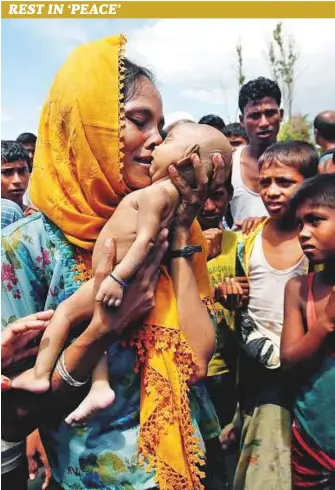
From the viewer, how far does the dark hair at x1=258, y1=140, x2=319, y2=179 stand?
218cm

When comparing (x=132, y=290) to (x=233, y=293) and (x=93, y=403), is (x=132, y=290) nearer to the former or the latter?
(x=93, y=403)

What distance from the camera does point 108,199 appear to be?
145 cm

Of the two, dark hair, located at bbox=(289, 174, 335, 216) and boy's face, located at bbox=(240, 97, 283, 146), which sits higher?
boy's face, located at bbox=(240, 97, 283, 146)

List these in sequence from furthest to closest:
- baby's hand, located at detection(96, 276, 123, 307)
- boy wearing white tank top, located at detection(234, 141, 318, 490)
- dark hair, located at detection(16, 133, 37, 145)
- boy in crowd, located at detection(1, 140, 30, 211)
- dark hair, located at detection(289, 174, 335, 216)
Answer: dark hair, located at detection(16, 133, 37, 145) → boy in crowd, located at detection(1, 140, 30, 211) → boy wearing white tank top, located at detection(234, 141, 318, 490) → dark hair, located at detection(289, 174, 335, 216) → baby's hand, located at detection(96, 276, 123, 307)

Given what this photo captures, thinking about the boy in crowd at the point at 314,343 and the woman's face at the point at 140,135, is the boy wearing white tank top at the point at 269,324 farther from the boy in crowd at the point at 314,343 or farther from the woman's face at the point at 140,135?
the woman's face at the point at 140,135

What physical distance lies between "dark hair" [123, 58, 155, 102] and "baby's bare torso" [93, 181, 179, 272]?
26 cm

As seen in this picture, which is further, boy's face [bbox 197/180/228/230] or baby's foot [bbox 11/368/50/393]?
boy's face [bbox 197/180/228/230]

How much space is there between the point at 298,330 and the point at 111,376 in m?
0.70

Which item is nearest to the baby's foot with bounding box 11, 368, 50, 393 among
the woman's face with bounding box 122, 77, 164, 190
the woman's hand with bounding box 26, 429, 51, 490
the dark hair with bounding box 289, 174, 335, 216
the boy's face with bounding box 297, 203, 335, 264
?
the woman's hand with bounding box 26, 429, 51, 490

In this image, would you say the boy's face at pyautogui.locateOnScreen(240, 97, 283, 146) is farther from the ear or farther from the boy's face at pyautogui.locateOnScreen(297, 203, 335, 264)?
the ear

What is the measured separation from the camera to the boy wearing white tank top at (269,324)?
6.41 ft

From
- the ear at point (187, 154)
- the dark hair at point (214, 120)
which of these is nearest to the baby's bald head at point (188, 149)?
the ear at point (187, 154)

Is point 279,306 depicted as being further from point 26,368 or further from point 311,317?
point 26,368

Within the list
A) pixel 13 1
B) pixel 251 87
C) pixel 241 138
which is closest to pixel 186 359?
pixel 13 1
